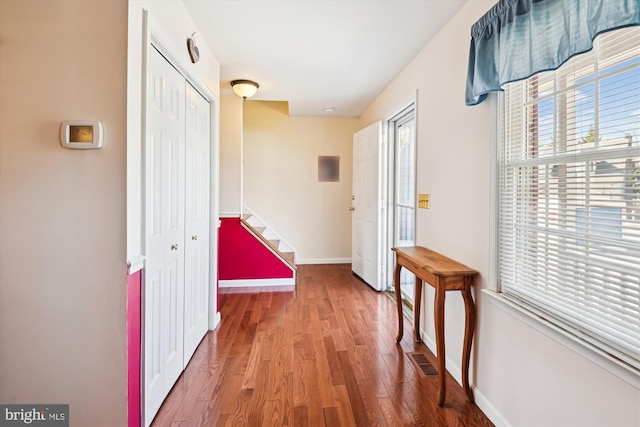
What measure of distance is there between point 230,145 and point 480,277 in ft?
10.4

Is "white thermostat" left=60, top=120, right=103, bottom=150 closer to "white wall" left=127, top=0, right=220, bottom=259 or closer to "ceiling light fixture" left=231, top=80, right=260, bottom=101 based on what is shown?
"white wall" left=127, top=0, right=220, bottom=259

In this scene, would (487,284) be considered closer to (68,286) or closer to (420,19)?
(420,19)

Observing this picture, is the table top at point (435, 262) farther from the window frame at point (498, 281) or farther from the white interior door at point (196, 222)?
the white interior door at point (196, 222)

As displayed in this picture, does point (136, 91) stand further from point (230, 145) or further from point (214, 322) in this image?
point (230, 145)

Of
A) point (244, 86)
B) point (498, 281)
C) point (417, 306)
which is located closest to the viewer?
point (498, 281)

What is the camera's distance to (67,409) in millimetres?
1302

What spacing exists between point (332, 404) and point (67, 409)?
1316 mm

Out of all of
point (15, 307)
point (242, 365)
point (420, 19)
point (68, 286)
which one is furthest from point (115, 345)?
point (420, 19)

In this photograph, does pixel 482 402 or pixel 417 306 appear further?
pixel 417 306

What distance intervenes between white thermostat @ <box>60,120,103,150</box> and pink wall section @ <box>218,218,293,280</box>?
8.72 ft

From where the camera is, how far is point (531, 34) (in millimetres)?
1310

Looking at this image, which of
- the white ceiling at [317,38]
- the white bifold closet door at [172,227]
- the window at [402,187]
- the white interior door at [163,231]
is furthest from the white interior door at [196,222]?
the window at [402,187]

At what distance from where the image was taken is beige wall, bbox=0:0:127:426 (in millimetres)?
1276

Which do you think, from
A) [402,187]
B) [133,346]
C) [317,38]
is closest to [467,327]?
[133,346]
